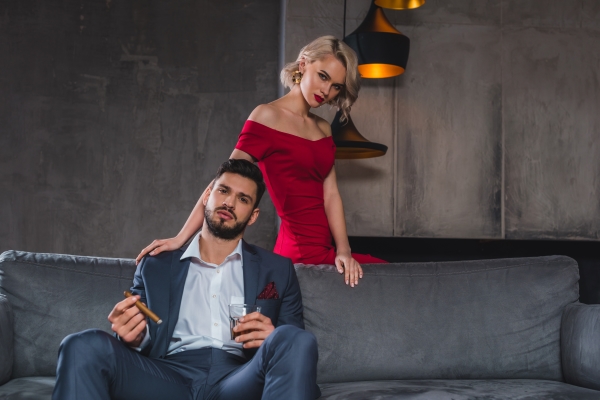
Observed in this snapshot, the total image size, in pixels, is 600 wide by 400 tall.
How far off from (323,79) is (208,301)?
3.79 feet

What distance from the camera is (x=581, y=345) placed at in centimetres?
259

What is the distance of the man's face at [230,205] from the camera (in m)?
2.47

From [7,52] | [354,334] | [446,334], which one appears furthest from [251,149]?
[7,52]

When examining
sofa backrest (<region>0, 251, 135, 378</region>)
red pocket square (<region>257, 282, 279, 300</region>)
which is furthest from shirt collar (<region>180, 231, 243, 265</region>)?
sofa backrest (<region>0, 251, 135, 378</region>)

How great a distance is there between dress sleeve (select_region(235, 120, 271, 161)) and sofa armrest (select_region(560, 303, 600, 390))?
4.82ft

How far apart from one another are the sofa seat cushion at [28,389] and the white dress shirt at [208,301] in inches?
16.0

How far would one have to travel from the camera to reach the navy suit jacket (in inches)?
89.5

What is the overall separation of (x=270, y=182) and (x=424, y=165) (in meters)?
2.06

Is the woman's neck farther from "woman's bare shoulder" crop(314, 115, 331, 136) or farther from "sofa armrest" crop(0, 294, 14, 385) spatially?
"sofa armrest" crop(0, 294, 14, 385)

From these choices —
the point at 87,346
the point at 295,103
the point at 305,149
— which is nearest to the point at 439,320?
the point at 305,149

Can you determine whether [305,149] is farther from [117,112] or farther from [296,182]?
[117,112]

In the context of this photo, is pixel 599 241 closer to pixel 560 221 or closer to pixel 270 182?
pixel 560 221

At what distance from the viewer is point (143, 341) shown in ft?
7.12

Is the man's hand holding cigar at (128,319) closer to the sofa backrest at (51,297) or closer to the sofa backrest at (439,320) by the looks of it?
the sofa backrest at (51,297)
